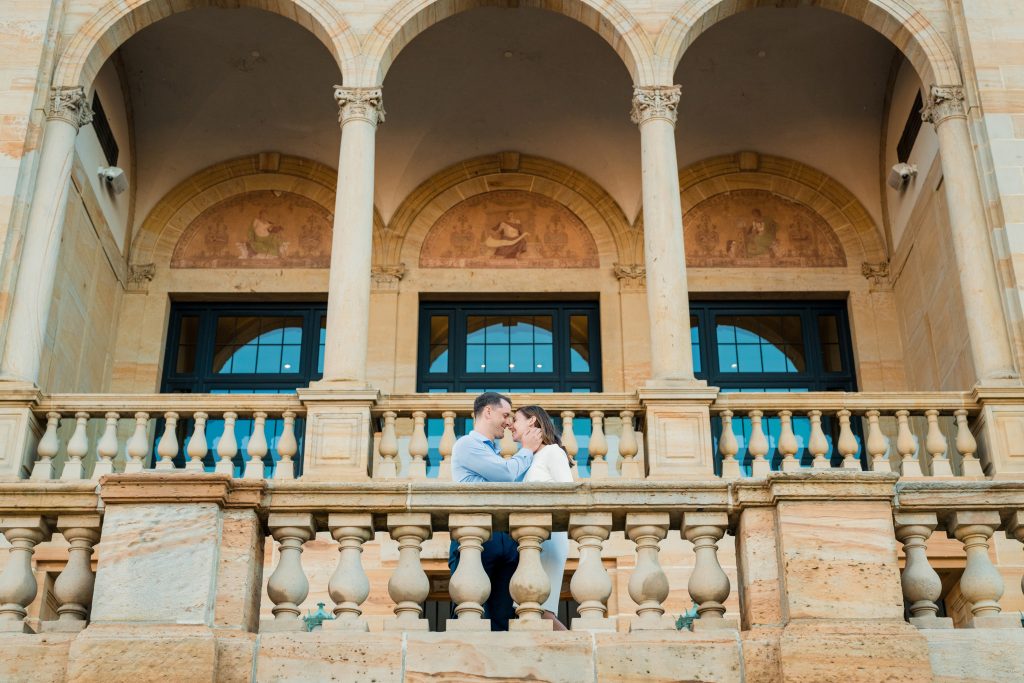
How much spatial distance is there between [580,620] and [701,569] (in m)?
0.64

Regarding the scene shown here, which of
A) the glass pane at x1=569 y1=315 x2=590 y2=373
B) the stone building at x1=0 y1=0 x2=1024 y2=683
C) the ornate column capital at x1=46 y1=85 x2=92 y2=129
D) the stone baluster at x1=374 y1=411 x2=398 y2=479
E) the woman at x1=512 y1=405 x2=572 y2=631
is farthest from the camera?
the glass pane at x1=569 y1=315 x2=590 y2=373

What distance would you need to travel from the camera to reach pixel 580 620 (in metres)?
5.79

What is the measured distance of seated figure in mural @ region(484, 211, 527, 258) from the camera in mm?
17391

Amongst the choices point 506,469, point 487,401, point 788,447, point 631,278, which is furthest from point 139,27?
point 506,469

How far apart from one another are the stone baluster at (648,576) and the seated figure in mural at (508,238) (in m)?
11.3

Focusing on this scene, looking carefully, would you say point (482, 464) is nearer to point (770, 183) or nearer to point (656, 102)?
point (656, 102)

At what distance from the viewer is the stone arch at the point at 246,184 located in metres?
17.6

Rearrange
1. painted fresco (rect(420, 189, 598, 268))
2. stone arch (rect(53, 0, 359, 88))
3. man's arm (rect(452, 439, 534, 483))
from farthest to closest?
painted fresco (rect(420, 189, 598, 268)) < stone arch (rect(53, 0, 359, 88)) < man's arm (rect(452, 439, 534, 483))

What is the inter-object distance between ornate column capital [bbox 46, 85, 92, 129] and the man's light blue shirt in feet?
27.5

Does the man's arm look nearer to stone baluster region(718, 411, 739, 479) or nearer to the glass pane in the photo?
stone baluster region(718, 411, 739, 479)

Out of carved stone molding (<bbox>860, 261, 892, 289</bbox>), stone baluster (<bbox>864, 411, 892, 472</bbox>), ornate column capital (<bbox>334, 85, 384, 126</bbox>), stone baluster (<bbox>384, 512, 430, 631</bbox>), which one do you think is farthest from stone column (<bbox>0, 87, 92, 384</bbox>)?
carved stone molding (<bbox>860, 261, 892, 289</bbox>)

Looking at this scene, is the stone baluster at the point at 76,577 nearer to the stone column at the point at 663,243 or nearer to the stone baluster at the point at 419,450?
the stone baluster at the point at 419,450

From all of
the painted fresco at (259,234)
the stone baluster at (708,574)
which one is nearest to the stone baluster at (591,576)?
the stone baluster at (708,574)

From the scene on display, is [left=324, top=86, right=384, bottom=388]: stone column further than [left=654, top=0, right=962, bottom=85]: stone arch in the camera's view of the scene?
No
